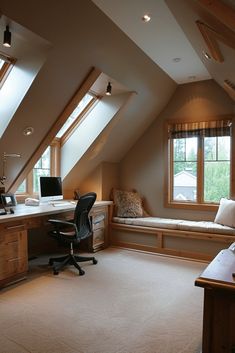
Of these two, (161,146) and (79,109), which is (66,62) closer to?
(79,109)

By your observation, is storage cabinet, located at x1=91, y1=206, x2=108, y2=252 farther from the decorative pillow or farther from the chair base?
the chair base

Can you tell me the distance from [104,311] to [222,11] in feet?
8.37

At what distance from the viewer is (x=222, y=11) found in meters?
1.54

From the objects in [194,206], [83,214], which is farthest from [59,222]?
[194,206]

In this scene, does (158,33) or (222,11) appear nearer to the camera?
(222,11)

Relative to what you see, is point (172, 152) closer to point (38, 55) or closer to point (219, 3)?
point (38, 55)

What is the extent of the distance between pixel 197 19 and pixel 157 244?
3267 millimetres

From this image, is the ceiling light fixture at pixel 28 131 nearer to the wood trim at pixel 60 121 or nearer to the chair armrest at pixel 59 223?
the wood trim at pixel 60 121

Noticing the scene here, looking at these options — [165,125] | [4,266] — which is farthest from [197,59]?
[4,266]

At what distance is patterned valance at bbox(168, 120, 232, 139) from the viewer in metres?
4.37

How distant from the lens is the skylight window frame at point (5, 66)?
9.23 feet

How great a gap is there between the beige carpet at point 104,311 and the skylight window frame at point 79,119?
2.19m

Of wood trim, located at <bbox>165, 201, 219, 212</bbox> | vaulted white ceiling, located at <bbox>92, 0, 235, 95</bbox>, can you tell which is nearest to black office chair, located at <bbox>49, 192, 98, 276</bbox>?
wood trim, located at <bbox>165, 201, 219, 212</bbox>

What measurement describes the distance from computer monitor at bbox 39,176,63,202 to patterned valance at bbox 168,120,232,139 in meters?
2.23
